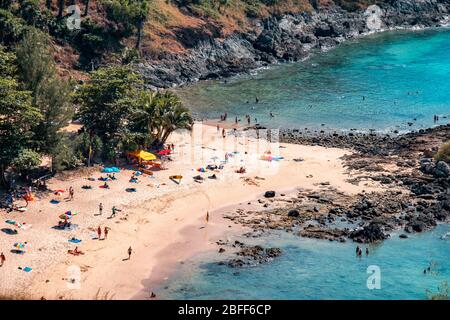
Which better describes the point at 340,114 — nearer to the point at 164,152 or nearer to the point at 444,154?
the point at 444,154

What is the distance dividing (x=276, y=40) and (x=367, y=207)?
6322cm

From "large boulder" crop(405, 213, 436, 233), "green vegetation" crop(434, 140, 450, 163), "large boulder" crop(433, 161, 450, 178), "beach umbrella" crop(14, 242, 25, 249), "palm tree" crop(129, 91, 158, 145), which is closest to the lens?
"beach umbrella" crop(14, 242, 25, 249)

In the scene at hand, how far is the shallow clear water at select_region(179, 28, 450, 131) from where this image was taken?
289 ft

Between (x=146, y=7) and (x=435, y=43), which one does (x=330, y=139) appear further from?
(x=435, y=43)

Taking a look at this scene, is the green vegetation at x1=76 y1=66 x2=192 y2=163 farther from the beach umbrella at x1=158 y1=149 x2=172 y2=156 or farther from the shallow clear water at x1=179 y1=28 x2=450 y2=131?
the shallow clear water at x1=179 y1=28 x2=450 y2=131

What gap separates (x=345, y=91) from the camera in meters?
100

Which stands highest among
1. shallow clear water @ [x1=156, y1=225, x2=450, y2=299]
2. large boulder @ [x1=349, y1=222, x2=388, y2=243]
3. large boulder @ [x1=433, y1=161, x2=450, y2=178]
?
large boulder @ [x1=433, y1=161, x2=450, y2=178]

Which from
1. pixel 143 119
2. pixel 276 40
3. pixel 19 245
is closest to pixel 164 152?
pixel 143 119

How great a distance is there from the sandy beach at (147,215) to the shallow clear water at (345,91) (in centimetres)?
1355

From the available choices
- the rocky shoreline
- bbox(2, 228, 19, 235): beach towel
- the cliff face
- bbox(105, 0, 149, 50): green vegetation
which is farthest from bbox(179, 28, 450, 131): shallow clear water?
bbox(2, 228, 19, 235): beach towel

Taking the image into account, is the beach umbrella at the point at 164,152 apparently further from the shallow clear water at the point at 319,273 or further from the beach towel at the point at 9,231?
the beach towel at the point at 9,231

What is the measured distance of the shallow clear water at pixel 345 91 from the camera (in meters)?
88.1

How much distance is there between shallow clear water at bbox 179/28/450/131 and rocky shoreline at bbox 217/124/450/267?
14.9 metres

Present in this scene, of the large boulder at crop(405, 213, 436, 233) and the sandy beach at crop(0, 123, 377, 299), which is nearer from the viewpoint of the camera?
the sandy beach at crop(0, 123, 377, 299)
